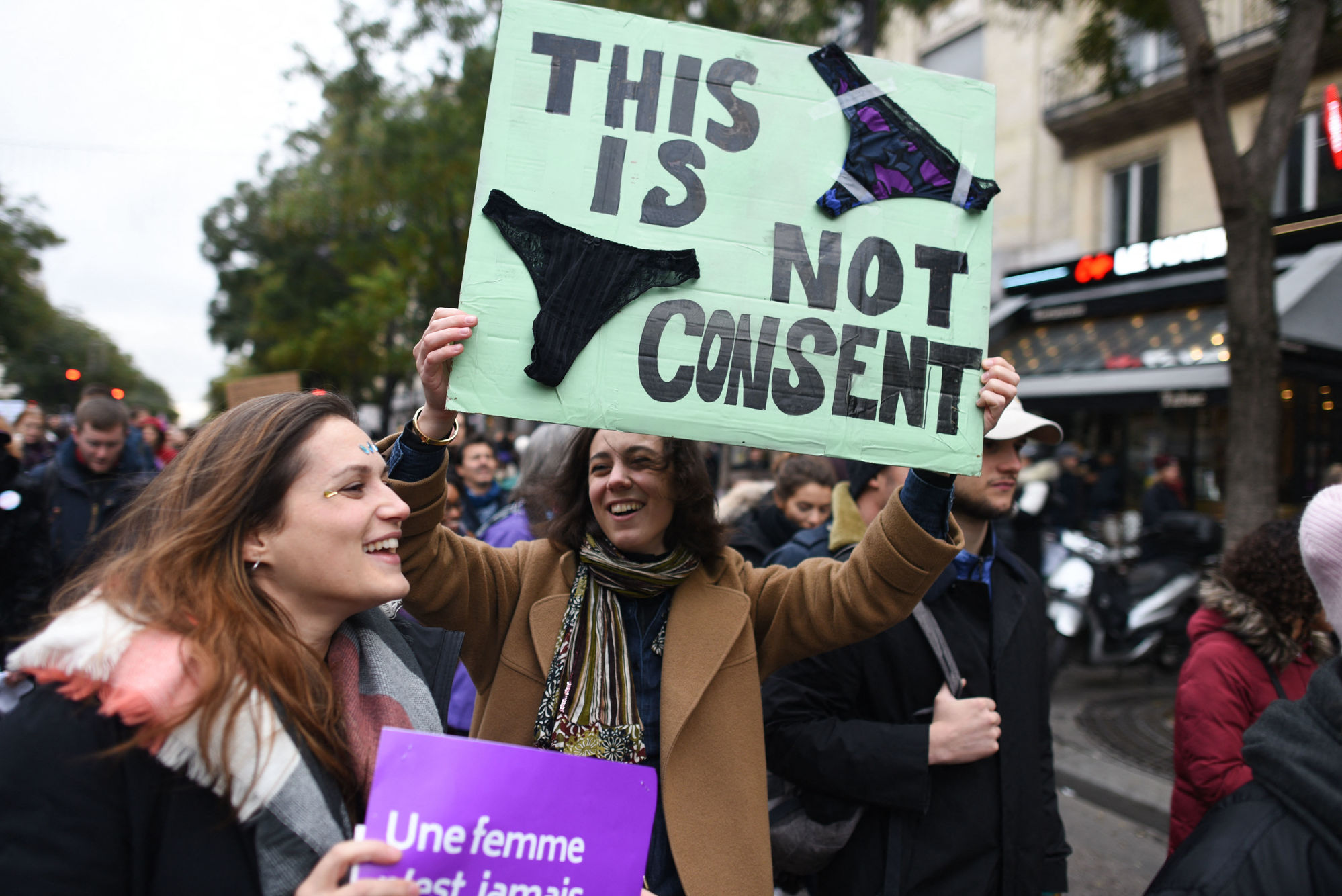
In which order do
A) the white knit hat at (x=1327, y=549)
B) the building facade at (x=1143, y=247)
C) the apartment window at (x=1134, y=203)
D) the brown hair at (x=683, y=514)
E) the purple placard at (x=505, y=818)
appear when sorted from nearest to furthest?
the purple placard at (x=505, y=818) < the white knit hat at (x=1327, y=549) < the brown hair at (x=683, y=514) < the building facade at (x=1143, y=247) < the apartment window at (x=1134, y=203)

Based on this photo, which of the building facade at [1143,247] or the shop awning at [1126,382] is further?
the shop awning at [1126,382]

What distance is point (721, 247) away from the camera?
1.83m

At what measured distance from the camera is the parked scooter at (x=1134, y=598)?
7215mm

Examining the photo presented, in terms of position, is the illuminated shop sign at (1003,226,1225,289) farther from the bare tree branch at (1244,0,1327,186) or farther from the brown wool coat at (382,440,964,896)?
the brown wool coat at (382,440,964,896)

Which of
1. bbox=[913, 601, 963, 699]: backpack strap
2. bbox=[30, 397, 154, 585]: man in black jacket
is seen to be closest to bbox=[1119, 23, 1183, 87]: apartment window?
bbox=[913, 601, 963, 699]: backpack strap

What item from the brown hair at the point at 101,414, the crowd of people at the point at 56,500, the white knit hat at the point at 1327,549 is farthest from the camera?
the brown hair at the point at 101,414

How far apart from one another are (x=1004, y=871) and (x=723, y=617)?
3.32 ft

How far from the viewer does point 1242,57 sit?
12.6m

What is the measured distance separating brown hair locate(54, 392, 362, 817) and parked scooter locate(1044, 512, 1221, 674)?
6803 millimetres

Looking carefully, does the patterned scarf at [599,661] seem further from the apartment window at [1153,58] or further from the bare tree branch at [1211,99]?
the apartment window at [1153,58]

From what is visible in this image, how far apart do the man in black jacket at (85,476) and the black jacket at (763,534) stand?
3654mm

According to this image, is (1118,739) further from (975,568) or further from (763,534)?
(975,568)

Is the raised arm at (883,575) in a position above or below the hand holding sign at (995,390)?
below

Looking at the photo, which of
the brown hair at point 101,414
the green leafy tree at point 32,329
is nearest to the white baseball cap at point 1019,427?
the brown hair at point 101,414
